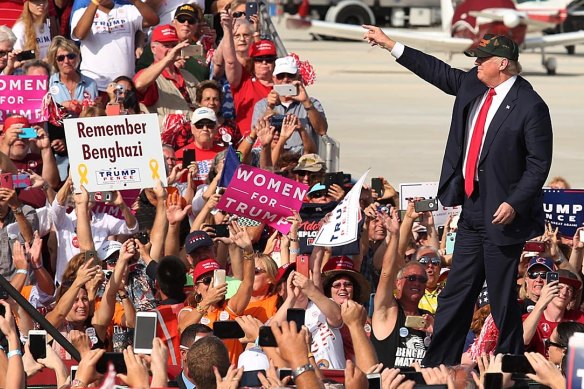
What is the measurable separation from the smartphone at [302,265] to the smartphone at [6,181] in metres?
2.18

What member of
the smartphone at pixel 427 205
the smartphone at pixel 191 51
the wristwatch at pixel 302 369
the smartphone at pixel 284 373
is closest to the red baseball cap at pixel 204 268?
the smartphone at pixel 427 205

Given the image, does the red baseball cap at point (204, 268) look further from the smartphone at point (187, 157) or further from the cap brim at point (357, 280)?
the smartphone at point (187, 157)

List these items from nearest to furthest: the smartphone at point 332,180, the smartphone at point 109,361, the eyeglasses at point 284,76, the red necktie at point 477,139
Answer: the smartphone at point 109,361, the red necktie at point 477,139, the smartphone at point 332,180, the eyeglasses at point 284,76

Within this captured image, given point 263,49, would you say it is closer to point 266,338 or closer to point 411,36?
point 266,338

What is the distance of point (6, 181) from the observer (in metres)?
9.62

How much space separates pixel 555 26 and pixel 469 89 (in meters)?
39.2

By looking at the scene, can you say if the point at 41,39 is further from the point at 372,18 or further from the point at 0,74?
the point at 372,18

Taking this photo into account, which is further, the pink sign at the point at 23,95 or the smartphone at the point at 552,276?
the pink sign at the point at 23,95

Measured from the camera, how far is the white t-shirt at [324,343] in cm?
775

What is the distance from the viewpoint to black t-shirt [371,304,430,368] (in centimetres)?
809

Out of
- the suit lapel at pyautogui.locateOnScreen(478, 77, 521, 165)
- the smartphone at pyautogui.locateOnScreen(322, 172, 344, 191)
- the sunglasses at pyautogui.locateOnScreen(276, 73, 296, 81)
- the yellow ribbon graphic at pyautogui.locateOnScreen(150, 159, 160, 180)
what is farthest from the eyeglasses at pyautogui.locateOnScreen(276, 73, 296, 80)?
the suit lapel at pyautogui.locateOnScreen(478, 77, 521, 165)

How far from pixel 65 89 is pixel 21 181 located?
2.02m

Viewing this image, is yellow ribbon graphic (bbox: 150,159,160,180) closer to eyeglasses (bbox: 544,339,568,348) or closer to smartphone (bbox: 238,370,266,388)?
eyeglasses (bbox: 544,339,568,348)

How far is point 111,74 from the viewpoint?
1291 cm
